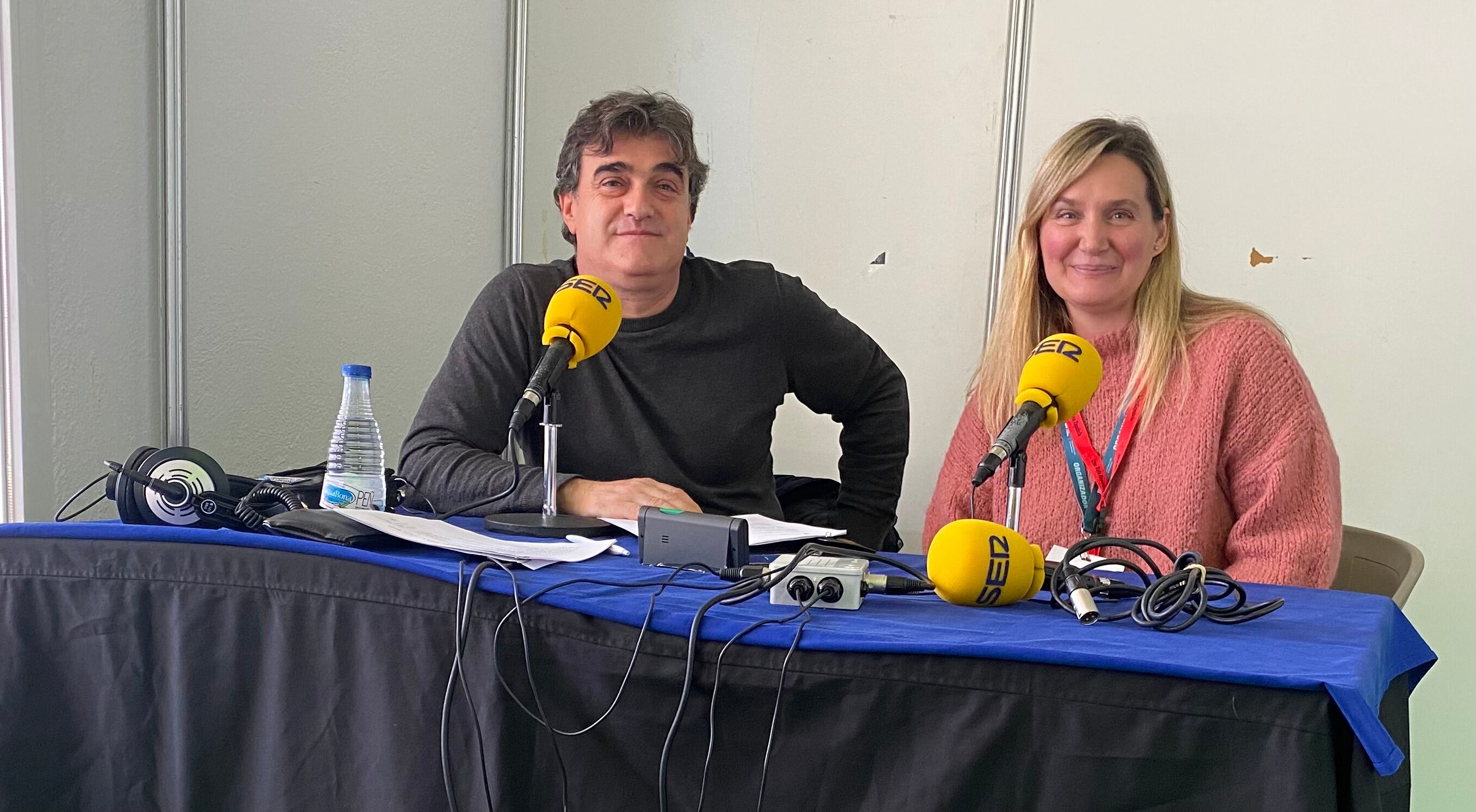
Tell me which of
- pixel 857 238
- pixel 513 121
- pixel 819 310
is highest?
pixel 513 121

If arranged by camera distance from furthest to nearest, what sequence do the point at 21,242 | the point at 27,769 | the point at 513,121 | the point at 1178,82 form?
the point at 513,121 → the point at 1178,82 → the point at 21,242 → the point at 27,769

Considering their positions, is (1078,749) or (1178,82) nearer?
(1078,749)

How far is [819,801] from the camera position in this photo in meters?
1.08

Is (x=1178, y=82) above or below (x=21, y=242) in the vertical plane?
above

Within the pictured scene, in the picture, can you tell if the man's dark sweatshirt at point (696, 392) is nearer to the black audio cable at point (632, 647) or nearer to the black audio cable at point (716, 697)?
the black audio cable at point (632, 647)

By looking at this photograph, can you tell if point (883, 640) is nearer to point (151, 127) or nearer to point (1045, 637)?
point (1045, 637)

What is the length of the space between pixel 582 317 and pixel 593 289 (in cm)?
6

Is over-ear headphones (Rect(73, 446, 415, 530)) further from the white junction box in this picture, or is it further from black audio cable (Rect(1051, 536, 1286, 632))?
black audio cable (Rect(1051, 536, 1286, 632))

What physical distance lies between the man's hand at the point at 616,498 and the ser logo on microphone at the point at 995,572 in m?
0.57

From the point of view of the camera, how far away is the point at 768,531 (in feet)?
5.00

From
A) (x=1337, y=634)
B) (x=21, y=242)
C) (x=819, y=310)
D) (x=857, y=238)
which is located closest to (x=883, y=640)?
(x=1337, y=634)

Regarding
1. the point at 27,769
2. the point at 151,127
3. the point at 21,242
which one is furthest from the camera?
the point at 151,127

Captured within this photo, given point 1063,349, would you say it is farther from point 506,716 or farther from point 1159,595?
point 506,716

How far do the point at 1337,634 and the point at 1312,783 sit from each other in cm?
24
